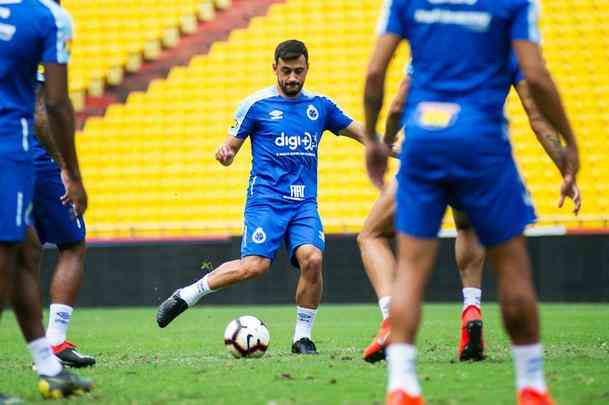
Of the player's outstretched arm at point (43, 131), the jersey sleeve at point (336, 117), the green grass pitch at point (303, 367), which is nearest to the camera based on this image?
the green grass pitch at point (303, 367)

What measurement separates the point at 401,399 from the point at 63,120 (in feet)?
7.38

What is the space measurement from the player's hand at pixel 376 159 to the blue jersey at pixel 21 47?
1.62 meters

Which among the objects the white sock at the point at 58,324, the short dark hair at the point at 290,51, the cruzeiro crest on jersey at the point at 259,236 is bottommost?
the white sock at the point at 58,324

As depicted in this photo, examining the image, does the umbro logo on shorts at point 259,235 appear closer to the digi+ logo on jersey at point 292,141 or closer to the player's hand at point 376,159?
the digi+ logo on jersey at point 292,141

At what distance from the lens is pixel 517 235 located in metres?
5.61

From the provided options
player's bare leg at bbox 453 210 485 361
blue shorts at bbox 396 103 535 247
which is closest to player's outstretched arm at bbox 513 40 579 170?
blue shorts at bbox 396 103 535 247

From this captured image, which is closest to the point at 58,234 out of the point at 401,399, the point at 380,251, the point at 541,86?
the point at 380,251

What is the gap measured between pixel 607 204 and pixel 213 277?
10448 millimetres

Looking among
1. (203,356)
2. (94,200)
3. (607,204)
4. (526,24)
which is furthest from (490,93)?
(94,200)

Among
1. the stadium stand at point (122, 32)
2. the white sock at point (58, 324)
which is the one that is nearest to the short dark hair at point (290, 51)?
the white sock at point (58, 324)

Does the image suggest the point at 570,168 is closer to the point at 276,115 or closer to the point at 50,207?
the point at 50,207

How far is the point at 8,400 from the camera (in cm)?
641

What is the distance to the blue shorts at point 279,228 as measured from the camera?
9902mm

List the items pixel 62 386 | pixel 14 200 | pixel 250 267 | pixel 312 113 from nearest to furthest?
pixel 14 200 → pixel 62 386 → pixel 250 267 → pixel 312 113
